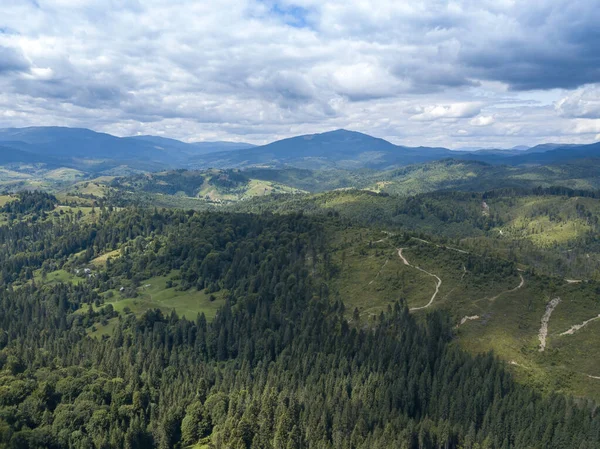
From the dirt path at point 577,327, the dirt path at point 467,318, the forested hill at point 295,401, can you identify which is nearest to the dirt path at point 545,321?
the dirt path at point 577,327


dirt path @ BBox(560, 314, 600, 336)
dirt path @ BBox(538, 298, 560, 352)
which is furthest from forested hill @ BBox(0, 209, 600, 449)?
dirt path @ BBox(560, 314, 600, 336)

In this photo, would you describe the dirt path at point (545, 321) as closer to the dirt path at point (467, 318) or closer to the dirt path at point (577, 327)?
the dirt path at point (577, 327)

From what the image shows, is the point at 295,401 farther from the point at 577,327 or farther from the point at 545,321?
the point at 577,327

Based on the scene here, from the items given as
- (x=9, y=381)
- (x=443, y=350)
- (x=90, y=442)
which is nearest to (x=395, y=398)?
(x=443, y=350)

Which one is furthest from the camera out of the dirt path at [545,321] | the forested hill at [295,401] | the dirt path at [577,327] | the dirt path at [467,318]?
the dirt path at [467,318]

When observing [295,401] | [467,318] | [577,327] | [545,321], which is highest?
[577,327]

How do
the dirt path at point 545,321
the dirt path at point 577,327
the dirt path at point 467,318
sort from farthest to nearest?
the dirt path at point 467,318
the dirt path at point 577,327
the dirt path at point 545,321

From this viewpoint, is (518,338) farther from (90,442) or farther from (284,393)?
(90,442)

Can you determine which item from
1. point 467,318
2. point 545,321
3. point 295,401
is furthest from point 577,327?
point 295,401
